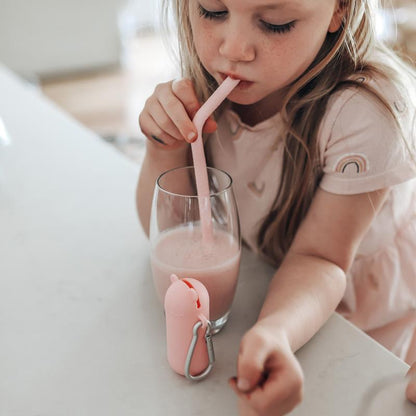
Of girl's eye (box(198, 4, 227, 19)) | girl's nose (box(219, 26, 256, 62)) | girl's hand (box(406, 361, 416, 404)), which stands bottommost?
girl's hand (box(406, 361, 416, 404))

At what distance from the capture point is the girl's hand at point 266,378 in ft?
1.36

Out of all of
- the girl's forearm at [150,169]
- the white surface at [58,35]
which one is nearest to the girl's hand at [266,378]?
the girl's forearm at [150,169]

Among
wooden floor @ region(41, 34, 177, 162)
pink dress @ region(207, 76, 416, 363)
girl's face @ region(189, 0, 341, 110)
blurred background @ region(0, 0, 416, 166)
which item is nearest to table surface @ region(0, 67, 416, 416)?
pink dress @ region(207, 76, 416, 363)

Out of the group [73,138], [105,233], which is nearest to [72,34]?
[73,138]

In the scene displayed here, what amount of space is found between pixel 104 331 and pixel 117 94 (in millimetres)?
2865

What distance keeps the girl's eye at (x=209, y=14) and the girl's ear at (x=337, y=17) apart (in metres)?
0.13

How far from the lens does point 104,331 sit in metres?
0.57

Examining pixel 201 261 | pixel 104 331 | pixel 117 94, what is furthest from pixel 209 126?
pixel 117 94

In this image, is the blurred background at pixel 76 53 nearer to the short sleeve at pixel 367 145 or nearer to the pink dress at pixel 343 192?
the pink dress at pixel 343 192

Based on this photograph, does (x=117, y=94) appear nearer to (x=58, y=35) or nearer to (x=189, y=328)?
(x=58, y=35)

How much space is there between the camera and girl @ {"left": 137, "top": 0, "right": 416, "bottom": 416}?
53cm

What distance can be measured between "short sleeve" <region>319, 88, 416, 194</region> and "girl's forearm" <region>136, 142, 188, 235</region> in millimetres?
226

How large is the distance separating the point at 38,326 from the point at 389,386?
382 millimetres

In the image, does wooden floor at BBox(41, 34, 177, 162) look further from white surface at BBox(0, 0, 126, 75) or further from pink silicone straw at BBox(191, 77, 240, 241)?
pink silicone straw at BBox(191, 77, 240, 241)
